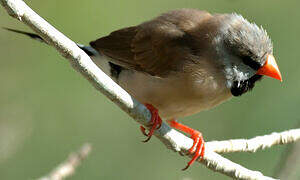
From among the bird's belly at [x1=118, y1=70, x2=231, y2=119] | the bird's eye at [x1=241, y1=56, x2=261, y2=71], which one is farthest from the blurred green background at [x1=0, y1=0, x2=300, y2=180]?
the bird's belly at [x1=118, y1=70, x2=231, y2=119]

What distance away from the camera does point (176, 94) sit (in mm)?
3902

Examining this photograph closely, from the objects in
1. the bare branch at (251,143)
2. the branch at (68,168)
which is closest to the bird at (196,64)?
the bare branch at (251,143)

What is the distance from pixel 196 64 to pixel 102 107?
2829 millimetres

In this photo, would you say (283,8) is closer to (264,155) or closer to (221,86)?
(264,155)

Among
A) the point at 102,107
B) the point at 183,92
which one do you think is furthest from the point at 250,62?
the point at 102,107

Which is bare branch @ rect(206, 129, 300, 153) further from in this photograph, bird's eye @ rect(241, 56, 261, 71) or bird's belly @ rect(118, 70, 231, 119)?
bird's eye @ rect(241, 56, 261, 71)

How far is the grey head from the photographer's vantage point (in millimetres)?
3975

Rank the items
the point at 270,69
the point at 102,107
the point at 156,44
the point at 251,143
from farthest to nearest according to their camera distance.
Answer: the point at 102,107 < the point at 156,44 < the point at 270,69 < the point at 251,143

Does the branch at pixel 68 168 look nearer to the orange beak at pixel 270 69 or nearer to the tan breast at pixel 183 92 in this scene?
the tan breast at pixel 183 92

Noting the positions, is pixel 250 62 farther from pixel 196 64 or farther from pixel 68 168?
pixel 68 168

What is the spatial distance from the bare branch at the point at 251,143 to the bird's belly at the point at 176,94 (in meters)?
0.35

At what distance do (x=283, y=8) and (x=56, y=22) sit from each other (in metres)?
2.99

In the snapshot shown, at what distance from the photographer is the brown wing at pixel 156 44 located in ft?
13.5

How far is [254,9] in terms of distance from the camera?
6.66 m
